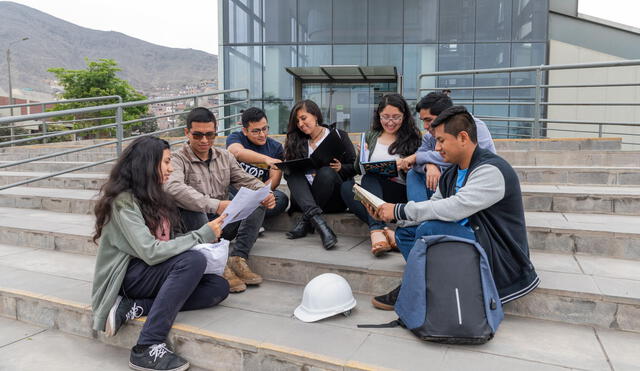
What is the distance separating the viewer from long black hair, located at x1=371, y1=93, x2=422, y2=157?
3.54 metres

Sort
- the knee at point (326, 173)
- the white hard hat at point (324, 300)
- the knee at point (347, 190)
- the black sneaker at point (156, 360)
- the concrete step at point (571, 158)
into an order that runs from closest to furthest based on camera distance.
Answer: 1. the black sneaker at point (156, 360)
2. the white hard hat at point (324, 300)
3. the knee at point (347, 190)
4. the knee at point (326, 173)
5. the concrete step at point (571, 158)

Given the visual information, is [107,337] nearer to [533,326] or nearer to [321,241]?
[321,241]

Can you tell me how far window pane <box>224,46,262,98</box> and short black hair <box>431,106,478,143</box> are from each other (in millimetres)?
13452

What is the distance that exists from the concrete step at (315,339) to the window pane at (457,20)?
44.2 feet

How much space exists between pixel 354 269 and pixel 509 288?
0.98 metres

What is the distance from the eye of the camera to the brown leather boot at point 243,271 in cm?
313

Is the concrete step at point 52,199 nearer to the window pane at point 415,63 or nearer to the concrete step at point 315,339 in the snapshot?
the concrete step at point 315,339

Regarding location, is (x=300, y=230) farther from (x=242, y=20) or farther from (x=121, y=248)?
(x=242, y=20)

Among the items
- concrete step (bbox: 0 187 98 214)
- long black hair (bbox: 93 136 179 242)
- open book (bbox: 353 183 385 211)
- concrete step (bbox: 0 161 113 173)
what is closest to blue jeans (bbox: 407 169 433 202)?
open book (bbox: 353 183 385 211)

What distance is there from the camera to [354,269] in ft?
9.84

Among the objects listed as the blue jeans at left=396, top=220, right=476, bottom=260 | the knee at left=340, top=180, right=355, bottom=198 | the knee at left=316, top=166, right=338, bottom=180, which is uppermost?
the knee at left=316, top=166, right=338, bottom=180

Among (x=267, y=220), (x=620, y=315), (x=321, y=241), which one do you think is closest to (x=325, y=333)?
(x=321, y=241)

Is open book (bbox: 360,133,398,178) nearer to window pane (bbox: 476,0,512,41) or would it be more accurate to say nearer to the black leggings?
the black leggings

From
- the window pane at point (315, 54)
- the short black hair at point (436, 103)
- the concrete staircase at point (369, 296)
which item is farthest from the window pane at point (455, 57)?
the short black hair at point (436, 103)
